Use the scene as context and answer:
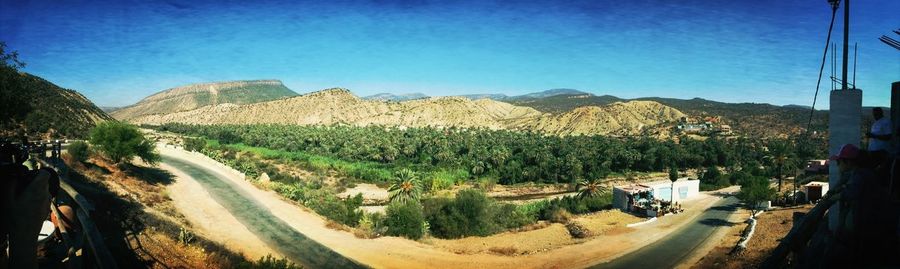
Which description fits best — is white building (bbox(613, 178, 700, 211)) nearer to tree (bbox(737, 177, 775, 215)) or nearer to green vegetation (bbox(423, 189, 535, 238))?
tree (bbox(737, 177, 775, 215))

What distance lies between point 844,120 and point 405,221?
2119 centimetres

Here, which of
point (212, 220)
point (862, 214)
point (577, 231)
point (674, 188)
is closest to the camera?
point (862, 214)

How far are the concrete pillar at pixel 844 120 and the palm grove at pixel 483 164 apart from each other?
77.4 ft

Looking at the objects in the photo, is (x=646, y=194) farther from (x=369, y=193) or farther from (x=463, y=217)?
(x=369, y=193)

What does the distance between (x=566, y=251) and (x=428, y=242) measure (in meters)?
8.13

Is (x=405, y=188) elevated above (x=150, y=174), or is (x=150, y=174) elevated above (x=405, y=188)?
(x=150, y=174)

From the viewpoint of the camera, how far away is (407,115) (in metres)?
164

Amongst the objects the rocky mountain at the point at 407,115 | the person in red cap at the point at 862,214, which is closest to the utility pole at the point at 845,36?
the person in red cap at the point at 862,214

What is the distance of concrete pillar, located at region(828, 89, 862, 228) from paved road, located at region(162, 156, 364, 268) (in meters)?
15.5

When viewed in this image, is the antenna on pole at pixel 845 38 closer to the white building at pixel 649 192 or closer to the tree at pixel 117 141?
the white building at pixel 649 192

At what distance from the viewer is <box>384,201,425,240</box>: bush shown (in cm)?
2606

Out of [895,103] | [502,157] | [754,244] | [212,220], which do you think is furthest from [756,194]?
[212,220]

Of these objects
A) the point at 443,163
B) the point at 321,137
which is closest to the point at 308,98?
the point at 321,137

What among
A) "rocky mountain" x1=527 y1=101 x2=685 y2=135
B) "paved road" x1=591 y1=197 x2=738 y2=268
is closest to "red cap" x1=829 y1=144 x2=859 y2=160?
"paved road" x1=591 y1=197 x2=738 y2=268
